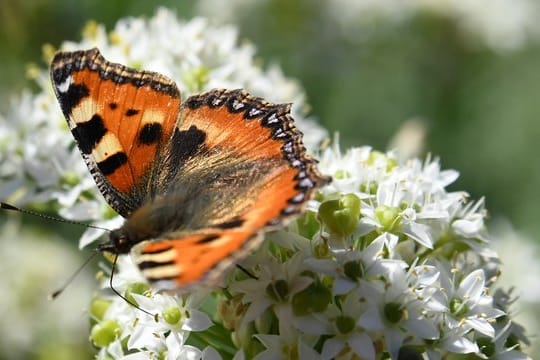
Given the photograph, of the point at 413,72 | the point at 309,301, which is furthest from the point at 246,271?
the point at 413,72

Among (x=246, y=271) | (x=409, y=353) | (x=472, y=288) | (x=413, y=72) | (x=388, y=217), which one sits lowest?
(x=409, y=353)

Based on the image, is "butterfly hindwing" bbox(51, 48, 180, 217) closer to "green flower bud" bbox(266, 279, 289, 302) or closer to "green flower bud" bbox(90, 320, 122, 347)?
"green flower bud" bbox(90, 320, 122, 347)

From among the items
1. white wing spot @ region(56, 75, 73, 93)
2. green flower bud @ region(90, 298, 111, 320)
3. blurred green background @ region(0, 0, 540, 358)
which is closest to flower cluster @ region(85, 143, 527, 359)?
green flower bud @ region(90, 298, 111, 320)

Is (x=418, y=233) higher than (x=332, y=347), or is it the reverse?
(x=418, y=233)

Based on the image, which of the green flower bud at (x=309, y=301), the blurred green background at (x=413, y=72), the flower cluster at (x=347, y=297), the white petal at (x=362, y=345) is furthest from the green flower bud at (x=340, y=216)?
the blurred green background at (x=413, y=72)

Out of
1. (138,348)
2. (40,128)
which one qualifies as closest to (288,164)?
(138,348)

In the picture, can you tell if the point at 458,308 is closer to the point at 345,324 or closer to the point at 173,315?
the point at 345,324

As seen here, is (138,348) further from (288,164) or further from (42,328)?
(42,328)
